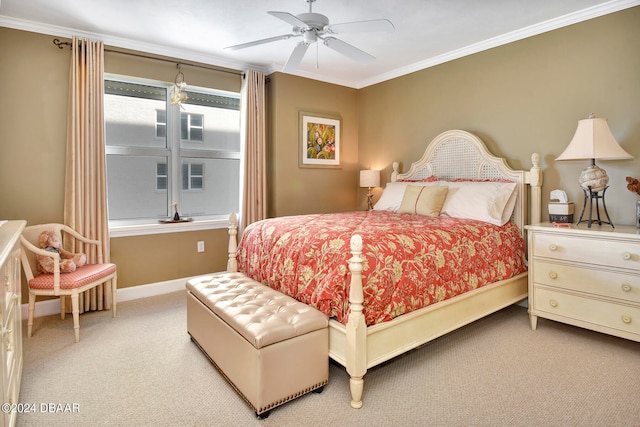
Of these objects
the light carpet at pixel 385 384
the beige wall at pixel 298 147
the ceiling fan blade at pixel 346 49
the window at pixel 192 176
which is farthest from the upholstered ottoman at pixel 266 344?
the beige wall at pixel 298 147

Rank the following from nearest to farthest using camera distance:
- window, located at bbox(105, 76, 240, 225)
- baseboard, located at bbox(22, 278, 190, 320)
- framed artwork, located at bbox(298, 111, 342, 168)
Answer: baseboard, located at bbox(22, 278, 190, 320), window, located at bbox(105, 76, 240, 225), framed artwork, located at bbox(298, 111, 342, 168)

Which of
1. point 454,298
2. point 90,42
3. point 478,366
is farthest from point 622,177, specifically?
point 90,42

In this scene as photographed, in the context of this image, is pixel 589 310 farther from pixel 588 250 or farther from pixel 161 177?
pixel 161 177

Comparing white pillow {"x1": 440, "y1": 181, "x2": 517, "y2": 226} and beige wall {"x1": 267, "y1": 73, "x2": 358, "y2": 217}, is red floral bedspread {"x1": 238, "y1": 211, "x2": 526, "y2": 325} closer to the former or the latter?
white pillow {"x1": 440, "y1": 181, "x2": 517, "y2": 226}

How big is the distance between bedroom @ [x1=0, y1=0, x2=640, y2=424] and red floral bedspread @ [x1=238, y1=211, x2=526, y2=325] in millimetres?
991

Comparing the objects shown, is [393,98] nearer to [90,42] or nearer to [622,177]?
[622,177]

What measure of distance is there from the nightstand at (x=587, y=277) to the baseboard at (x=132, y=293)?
135 inches

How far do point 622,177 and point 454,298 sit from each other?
1696mm

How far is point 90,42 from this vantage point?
339cm

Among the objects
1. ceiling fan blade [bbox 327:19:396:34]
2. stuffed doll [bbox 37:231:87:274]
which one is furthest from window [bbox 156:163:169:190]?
ceiling fan blade [bbox 327:19:396:34]

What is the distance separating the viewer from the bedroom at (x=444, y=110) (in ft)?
9.65

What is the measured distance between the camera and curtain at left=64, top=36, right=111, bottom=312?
11.0ft

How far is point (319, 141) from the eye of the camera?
487cm

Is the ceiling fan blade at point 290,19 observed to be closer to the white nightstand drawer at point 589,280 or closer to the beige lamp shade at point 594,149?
the beige lamp shade at point 594,149
